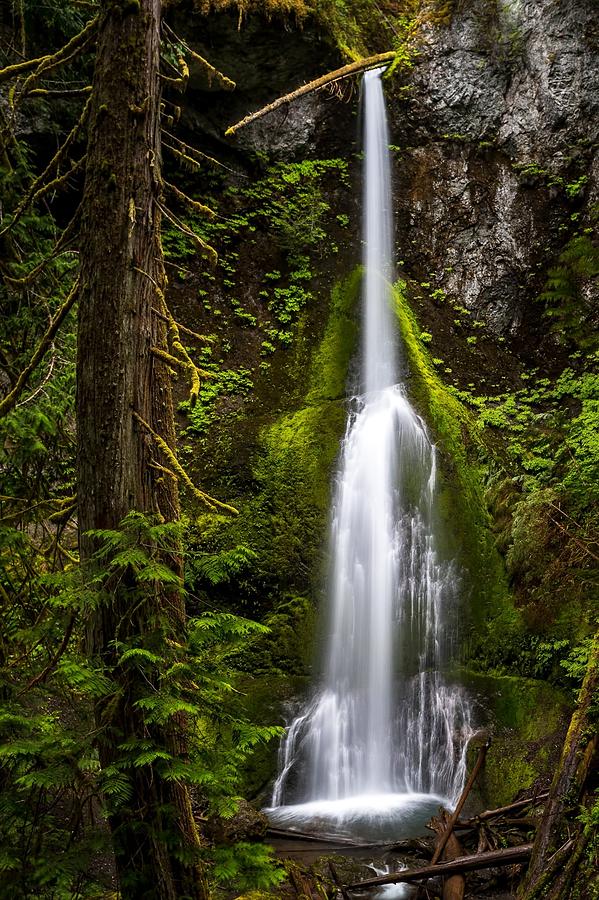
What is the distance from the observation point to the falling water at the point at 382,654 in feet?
21.5

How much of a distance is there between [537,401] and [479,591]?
446 cm

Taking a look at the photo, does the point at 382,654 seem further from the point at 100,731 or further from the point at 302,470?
the point at 100,731

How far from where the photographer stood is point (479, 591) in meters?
7.75

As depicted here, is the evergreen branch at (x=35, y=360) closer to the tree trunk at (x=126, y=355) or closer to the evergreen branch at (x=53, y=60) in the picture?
the tree trunk at (x=126, y=355)

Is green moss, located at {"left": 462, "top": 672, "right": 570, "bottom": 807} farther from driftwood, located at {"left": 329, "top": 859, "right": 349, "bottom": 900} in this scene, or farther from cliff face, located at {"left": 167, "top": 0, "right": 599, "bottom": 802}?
driftwood, located at {"left": 329, "top": 859, "right": 349, "bottom": 900}

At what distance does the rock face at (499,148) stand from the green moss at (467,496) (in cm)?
281

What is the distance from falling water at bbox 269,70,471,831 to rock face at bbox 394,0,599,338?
3.85 m

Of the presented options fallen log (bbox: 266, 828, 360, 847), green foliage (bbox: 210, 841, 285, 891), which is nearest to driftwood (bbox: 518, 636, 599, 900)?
green foliage (bbox: 210, 841, 285, 891)

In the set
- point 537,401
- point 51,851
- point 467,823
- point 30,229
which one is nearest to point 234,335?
point 537,401

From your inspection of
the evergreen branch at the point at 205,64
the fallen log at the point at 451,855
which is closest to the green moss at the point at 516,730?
the fallen log at the point at 451,855

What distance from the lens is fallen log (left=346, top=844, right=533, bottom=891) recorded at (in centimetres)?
408

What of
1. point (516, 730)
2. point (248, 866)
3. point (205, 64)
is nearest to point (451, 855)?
point (516, 730)

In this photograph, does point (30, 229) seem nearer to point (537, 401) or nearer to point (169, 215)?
point (169, 215)

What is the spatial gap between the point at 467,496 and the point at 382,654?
94.6 inches
